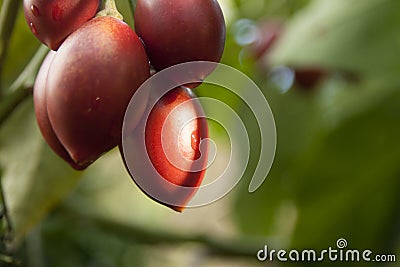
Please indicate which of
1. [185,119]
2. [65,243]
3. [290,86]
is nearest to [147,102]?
[185,119]

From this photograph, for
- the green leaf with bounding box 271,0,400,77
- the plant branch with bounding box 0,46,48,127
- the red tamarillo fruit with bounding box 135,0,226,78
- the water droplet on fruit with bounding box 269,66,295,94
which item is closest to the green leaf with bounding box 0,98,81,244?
the plant branch with bounding box 0,46,48,127

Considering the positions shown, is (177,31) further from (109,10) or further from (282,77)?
(282,77)

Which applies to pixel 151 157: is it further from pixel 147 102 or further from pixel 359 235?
pixel 359 235

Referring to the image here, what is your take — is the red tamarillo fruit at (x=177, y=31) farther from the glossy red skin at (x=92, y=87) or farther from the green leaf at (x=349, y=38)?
the green leaf at (x=349, y=38)

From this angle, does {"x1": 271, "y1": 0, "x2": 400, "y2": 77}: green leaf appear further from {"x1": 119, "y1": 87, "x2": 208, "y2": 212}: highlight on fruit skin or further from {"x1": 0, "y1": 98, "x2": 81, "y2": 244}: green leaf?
{"x1": 119, "y1": 87, "x2": 208, "y2": 212}: highlight on fruit skin

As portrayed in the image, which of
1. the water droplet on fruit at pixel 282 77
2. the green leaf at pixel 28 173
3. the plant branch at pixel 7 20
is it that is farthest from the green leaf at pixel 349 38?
the plant branch at pixel 7 20

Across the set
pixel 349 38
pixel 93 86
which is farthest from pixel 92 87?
pixel 349 38
